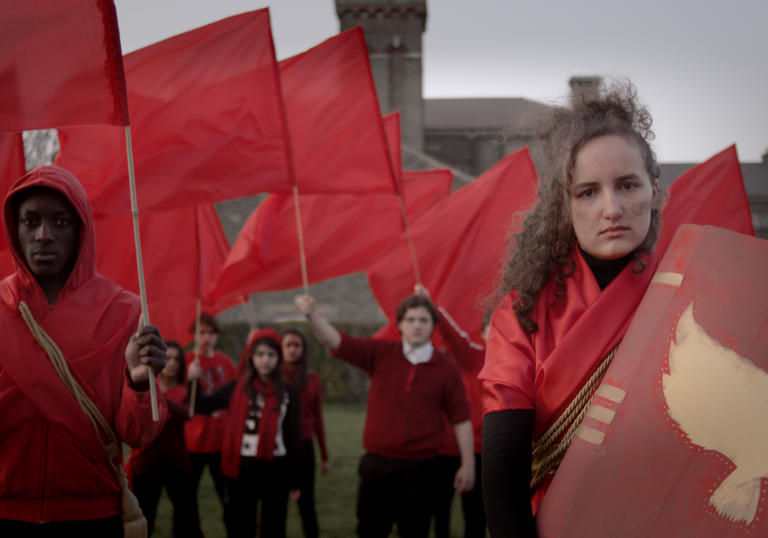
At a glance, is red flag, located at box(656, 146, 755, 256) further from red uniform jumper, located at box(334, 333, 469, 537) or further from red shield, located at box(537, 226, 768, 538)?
red shield, located at box(537, 226, 768, 538)

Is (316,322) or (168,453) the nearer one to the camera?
(316,322)

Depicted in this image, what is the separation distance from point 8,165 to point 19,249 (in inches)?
29.2

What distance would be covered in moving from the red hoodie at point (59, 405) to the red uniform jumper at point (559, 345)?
1.39 m

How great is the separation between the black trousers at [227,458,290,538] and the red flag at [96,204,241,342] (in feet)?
5.39

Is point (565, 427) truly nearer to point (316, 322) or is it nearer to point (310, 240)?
point (316, 322)

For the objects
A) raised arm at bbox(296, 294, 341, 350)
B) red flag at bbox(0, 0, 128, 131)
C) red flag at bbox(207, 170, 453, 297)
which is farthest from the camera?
red flag at bbox(207, 170, 453, 297)

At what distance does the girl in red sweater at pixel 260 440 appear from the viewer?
5.35 meters

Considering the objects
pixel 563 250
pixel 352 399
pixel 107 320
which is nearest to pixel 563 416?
pixel 563 250

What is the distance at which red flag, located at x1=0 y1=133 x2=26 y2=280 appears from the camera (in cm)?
321

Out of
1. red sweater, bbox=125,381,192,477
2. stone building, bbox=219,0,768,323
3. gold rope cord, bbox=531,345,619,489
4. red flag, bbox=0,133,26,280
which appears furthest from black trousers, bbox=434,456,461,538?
stone building, bbox=219,0,768,323

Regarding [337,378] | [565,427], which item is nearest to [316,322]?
[565,427]

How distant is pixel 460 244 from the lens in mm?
6227

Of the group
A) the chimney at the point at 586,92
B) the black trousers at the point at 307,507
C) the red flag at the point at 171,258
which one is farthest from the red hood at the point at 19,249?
the black trousers at the point at 307,507

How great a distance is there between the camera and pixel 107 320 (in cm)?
269
